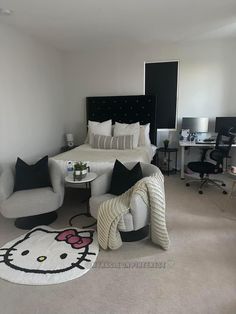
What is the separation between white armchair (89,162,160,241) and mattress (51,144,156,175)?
0.33 meters

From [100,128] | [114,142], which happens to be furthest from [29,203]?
[100,128]

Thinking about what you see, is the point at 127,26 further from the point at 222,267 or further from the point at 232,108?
the point at 222,267

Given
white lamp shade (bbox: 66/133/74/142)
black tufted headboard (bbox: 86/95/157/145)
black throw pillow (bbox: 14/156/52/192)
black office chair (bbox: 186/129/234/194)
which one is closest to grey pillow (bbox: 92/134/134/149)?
black tufted headboard (bbox: 86/95/157/145)

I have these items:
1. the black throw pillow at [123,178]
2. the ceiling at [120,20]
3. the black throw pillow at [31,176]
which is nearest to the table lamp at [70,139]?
the ceiling at [120,20]

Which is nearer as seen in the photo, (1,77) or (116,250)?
(116,250)

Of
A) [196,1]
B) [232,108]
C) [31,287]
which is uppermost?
[196,1]

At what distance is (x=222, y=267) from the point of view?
2023mm

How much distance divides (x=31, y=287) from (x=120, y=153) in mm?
2299

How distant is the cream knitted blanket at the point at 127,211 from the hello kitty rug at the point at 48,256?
214 millimetres

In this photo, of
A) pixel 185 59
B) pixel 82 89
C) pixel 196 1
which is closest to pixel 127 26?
pixel 196 1

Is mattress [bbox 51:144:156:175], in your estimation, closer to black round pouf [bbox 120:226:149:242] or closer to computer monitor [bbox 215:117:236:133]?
black round pouf [bbox 120:226:149:242]

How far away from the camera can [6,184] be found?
2697 millimetres

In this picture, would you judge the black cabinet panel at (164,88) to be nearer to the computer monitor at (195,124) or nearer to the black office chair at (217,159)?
the computer monitor at (195,124)

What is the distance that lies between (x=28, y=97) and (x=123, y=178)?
2.32m
